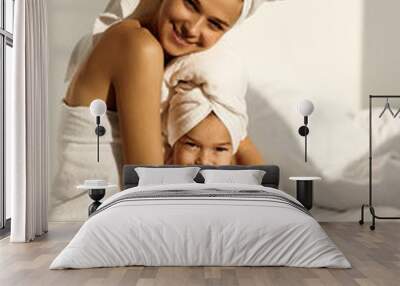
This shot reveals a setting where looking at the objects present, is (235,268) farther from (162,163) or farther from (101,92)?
(101,92)

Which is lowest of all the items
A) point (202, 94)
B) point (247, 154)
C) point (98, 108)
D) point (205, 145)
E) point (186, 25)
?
point (247, 154)

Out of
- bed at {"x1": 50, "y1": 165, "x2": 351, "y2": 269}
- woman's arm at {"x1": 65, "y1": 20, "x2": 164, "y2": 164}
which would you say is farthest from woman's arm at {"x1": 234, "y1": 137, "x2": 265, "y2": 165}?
bed at {"x1": 50, "y1": 165, "x2": 351, "y2": 269}

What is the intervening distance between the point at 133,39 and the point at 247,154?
6.47 feet

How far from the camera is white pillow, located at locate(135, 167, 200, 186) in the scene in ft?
24.8

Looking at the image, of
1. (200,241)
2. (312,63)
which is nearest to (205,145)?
(312,63)

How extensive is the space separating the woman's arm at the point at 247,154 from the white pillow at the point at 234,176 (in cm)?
55

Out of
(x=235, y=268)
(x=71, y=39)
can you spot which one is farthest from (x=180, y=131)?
(x=235, y=268)

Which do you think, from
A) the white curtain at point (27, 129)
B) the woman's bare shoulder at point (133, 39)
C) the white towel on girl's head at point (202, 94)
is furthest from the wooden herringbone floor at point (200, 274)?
the woman's bare shoulder at point (133, 39)

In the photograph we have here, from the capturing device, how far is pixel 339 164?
8.43m

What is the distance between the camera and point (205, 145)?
8.25m

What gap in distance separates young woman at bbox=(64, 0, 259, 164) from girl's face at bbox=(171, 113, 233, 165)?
21cm

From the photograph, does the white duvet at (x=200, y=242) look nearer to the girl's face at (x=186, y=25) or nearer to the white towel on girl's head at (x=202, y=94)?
the white towel on girl's head at (x=202, y=94)

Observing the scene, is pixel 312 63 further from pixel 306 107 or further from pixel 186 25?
pixel 186 25

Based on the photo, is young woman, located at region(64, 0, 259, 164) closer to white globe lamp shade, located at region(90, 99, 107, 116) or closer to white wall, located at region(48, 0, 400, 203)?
white globe lamp shade, located at region(90, 99, 107, 116)
